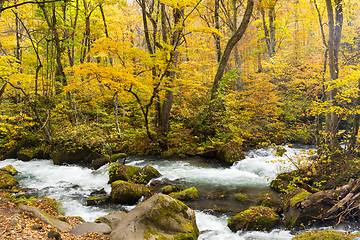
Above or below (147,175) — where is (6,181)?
below

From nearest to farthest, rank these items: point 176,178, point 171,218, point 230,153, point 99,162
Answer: point 171,218, point 176,178, point 230,153, point 99,162

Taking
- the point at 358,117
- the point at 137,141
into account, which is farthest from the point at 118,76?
the point at 358,117

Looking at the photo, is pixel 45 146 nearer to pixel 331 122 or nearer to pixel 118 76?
pixel 118 76

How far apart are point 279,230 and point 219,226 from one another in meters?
1.43

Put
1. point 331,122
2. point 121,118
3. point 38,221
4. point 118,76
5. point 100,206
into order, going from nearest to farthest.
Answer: point 38,221 < point 100,206 < point 331,122 < point 118,76 < point 121,118

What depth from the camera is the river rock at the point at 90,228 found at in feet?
14.8

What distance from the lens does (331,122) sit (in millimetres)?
7480

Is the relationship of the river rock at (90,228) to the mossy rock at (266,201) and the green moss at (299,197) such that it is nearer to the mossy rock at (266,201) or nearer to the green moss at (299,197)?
the mossy rock at (266,201)

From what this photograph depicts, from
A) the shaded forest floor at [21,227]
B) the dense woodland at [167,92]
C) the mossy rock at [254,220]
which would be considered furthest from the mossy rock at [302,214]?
the shaded forest floor at [21,227]

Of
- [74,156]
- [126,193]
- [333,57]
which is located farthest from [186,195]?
[74,156]

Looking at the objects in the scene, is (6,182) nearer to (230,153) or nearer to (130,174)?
(130,174)

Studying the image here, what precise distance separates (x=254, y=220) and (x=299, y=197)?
4.81 ft

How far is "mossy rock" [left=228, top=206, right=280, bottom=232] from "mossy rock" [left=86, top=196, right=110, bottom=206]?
4063mm

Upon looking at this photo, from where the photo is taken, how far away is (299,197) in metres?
5.76
